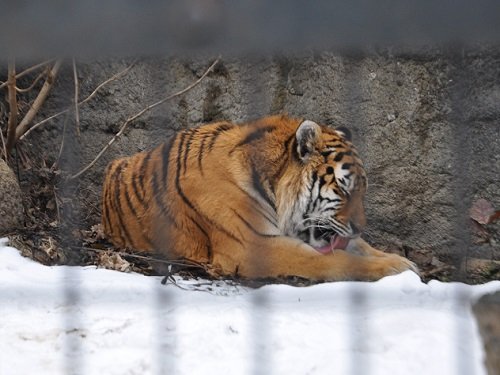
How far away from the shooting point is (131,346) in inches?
84.1

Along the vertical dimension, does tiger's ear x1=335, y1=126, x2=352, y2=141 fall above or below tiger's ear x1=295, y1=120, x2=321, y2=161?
above

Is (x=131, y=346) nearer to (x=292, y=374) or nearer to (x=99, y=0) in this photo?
(x=292, y=374)

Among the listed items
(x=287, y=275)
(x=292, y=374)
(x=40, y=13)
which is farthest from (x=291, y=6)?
(x=287, y=275)

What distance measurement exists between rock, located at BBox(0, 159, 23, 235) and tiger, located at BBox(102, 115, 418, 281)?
42cm

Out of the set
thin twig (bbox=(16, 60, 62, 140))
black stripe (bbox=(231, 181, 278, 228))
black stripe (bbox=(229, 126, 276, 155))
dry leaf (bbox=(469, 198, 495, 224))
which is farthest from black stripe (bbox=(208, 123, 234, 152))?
dry leaf (bbox=(469, 198, 495, 224))

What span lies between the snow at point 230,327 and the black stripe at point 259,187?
49 cm

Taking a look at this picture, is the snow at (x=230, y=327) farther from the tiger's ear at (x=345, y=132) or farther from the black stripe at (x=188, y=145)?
the tiger's ear at (x=345, y=132)

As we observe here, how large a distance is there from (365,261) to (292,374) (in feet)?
3.01

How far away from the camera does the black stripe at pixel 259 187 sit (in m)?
3.04

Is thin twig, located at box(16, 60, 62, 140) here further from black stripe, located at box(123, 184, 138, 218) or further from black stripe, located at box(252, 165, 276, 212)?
black stripe, located at box(252, 165, 276, 212)

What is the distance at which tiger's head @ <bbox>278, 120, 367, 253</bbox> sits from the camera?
3043 millimetres

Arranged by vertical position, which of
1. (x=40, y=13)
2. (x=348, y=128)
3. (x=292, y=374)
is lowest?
(x=292, y=374)

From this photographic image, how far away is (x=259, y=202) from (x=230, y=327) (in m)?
0.87

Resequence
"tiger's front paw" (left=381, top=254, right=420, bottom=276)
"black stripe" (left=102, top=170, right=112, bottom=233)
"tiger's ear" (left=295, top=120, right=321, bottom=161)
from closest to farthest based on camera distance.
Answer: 1. "tiger's front paw" (left=381, top=254, right=420, bottom=276)
2. "tiger's ear" (left=295, top=120, right=321, bottom=161)
3. "black stripe" (left=102, top=170, right=112, bottom=233)
